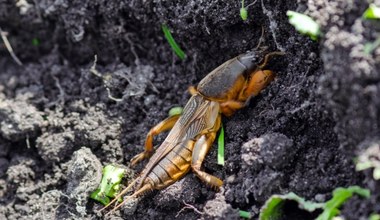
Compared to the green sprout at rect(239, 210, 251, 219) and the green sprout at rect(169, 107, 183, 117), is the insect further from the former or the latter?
the green sprout at rect(239, 210, 251, 219)

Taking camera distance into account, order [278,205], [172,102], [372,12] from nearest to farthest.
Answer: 1. [372,12]
2. [278,205]
3. [172,102]

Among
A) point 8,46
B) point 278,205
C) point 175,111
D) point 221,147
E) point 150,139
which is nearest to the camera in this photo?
point 278,205

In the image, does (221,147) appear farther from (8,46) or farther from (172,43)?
(8,46)

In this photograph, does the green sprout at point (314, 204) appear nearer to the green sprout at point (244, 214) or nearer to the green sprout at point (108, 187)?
the green sprout at point (244, 214)

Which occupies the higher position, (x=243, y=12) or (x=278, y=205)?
(x=243, y=12)

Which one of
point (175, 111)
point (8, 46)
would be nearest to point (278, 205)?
point (175, 111)

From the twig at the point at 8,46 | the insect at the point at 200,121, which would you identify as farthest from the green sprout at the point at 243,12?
the twig at the point at 8,46

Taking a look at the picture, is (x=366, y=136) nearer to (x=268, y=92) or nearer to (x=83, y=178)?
(x=268, y=92)
